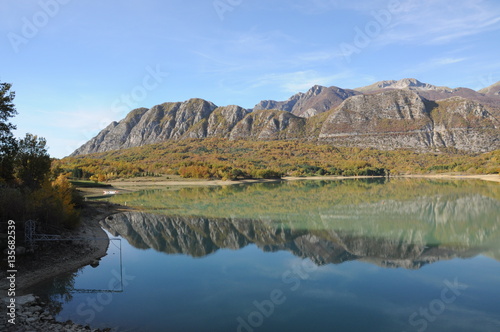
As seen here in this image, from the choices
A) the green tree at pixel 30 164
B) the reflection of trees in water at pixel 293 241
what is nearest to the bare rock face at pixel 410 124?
the reflection of trees in water at pixel 293 241

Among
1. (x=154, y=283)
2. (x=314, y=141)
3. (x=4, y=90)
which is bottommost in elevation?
(x=154, y=283)

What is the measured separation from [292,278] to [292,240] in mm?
8412

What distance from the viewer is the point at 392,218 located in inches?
1323

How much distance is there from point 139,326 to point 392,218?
2870 cm

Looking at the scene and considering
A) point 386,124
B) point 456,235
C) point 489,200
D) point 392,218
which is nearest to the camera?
point 456,235

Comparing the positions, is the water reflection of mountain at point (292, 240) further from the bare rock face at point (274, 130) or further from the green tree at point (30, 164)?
the bare rock face at point (274, 130)

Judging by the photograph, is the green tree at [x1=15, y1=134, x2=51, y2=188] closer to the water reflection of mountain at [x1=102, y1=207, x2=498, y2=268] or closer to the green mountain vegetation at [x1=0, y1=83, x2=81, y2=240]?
the green mountain vegetation at [x1=0, y1=83, x2=81, y2=240]

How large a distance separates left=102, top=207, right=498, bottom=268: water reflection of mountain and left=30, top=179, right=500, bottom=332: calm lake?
0.08 meters

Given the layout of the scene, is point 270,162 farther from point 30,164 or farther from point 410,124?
point 30,164

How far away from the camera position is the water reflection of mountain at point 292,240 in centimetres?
2044

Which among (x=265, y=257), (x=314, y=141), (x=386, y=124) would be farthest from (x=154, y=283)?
(x=386, y=124)

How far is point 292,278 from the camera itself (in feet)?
54.4

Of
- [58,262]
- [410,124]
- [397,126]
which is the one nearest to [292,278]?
[58,262]

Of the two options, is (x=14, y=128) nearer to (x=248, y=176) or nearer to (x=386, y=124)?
(x=248, y=176)
